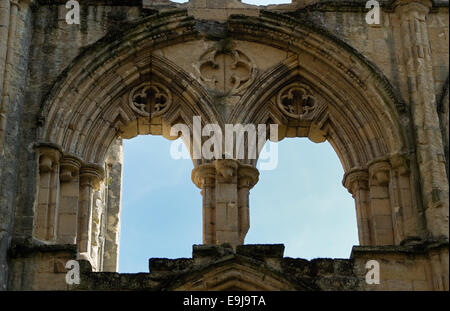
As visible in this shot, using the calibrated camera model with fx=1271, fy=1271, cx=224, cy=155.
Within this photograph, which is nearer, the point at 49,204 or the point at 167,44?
the point at 49,204

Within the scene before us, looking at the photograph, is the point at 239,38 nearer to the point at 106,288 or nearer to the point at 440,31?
the point at 440,31

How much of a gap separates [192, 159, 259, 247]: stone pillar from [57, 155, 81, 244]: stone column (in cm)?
162

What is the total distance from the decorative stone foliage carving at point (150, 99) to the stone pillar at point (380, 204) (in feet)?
10.1

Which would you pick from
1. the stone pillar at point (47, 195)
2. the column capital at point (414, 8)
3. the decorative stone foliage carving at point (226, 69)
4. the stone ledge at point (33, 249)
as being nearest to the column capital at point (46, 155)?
the stone pillar at point (47, 195)

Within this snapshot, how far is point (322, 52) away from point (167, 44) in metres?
2.21

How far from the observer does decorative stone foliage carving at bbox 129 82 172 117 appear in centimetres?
1794

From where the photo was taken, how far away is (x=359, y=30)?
18188 millimetres

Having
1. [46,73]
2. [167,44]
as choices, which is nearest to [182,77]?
[167,44]

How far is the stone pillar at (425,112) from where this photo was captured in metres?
16.2

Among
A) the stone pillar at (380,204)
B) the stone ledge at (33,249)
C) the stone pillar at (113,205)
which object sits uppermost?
the stone pillar at (113,205)

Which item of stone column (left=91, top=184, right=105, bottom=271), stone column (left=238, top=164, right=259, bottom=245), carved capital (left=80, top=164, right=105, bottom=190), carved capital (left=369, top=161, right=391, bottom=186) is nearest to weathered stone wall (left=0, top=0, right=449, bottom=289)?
carved capital (left=369, top=161, right=391, bottom=186)

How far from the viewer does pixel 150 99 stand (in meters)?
18.1

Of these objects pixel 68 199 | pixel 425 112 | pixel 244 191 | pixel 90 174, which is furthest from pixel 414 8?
pixel 68 199

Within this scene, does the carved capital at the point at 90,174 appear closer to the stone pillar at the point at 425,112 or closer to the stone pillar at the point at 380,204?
the stone pillar at the point at 380,204
